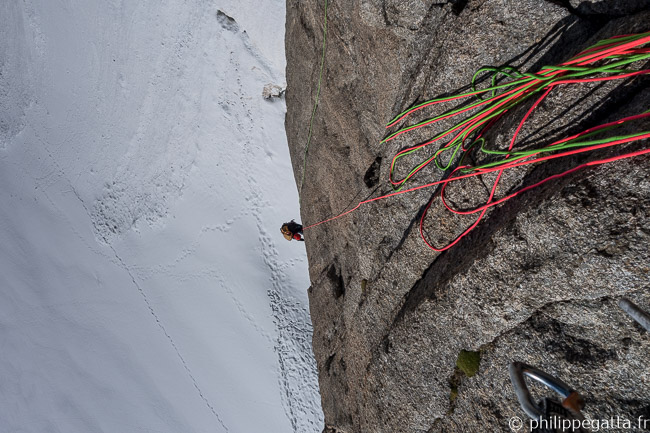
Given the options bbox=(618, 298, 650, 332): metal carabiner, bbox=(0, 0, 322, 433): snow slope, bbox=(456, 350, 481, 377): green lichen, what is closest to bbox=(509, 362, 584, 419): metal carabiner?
bbox=(618, 298, 650, 332): metal carabiner

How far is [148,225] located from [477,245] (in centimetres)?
1139

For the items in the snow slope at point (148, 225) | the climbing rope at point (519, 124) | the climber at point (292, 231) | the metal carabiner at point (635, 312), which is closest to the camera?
the metal carabiner at point (635, 312)

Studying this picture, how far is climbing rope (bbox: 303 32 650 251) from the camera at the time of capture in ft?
9.16

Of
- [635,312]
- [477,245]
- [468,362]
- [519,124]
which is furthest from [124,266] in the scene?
[635,312]

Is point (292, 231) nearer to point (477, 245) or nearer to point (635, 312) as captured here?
point (477, 245)

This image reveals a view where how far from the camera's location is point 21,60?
15.5m

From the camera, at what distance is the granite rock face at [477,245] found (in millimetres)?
2898

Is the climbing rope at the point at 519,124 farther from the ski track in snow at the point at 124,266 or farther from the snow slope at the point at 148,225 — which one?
the ski track in snow at the point at 124,266

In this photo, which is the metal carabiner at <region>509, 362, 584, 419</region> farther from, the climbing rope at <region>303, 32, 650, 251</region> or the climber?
the climber

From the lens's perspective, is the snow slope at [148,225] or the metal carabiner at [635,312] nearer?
the metal carabiner at [635,312]

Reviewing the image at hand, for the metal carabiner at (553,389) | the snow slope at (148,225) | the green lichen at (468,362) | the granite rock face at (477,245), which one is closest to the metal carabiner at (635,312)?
the granite rock face at (477,245)

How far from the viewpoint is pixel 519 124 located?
11.1 ft

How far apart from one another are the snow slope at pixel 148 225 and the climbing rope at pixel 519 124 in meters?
6.26

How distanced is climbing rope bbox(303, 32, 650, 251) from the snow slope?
6.26 meters
